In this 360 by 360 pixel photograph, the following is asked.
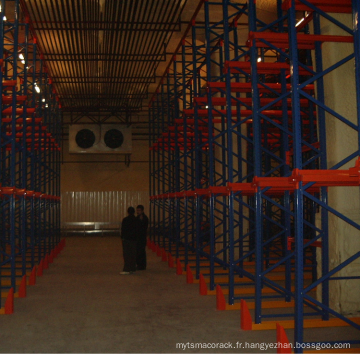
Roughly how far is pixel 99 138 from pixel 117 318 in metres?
16.9

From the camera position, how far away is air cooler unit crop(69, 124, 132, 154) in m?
23.3

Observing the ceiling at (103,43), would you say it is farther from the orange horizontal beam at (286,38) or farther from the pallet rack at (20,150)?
the orange horizontal beam at (286,38)

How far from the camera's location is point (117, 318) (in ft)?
24.8

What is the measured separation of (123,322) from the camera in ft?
24.0

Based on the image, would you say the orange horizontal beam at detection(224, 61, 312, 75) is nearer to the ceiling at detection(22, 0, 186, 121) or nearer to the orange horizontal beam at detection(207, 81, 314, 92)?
the orange horizontal beam at detection(207, 81, 314, 92)

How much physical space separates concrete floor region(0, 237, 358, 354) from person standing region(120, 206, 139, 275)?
34cm

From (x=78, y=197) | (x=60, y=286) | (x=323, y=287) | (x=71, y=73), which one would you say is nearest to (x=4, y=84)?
(x=60, y=286)

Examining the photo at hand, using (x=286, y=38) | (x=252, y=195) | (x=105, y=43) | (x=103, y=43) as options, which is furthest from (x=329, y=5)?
(x=105, y=43)

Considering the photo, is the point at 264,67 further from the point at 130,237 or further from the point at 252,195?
the point at 130,237

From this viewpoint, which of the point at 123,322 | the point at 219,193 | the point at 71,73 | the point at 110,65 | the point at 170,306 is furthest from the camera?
the point at 71,73

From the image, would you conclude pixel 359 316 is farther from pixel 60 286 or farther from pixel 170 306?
pixel 60 286

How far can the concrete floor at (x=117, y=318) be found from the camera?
6168 mm

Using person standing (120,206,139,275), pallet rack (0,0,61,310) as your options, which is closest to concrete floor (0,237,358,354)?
person standing (120,206,139,275)
